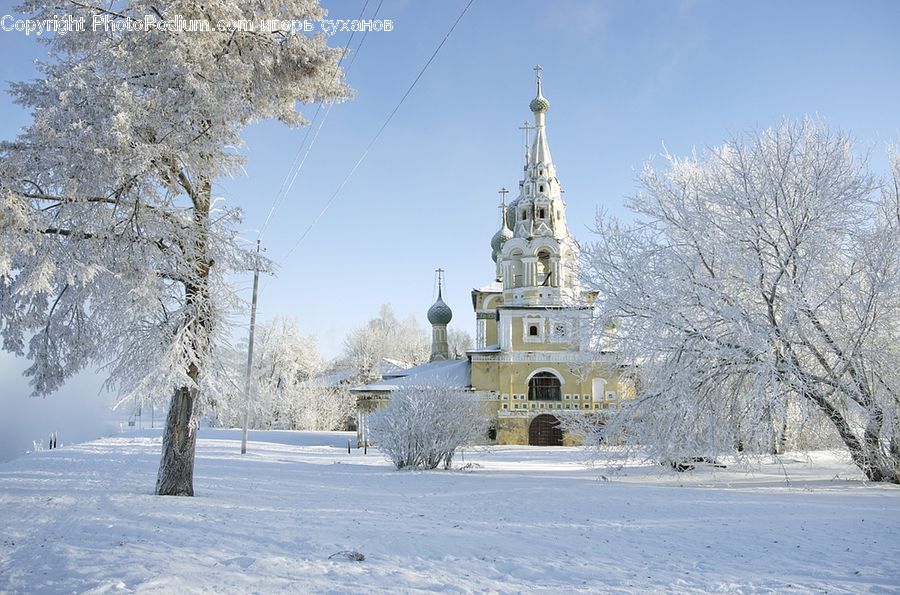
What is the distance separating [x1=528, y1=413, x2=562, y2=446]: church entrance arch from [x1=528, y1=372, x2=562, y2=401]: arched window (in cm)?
124

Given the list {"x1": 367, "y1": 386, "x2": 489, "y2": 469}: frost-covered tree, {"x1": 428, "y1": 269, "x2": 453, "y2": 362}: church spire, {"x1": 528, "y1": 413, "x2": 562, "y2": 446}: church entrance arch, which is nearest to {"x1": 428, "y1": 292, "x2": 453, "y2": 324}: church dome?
{"x1": 428, "y1": 269, "x2": 453, "y2": 362}: church spire

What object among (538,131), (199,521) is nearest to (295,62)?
(199,521)

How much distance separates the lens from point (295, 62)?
10.6 metres

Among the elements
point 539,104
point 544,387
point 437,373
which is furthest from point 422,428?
point 539,104

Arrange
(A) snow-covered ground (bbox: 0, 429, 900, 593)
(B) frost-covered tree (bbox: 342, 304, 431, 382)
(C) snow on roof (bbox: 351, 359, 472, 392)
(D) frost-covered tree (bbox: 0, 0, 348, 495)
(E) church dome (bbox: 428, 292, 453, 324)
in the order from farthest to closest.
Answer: (B) frost-covered tree (bbox: 342, 304, 431, 382)
(E) church dome (bbox: 428, 292, 453, 324)
(C) snow on roof (bbox: 351, 359, 472, 392)
(D) frost-covered tree (bbox: 0, 0, 348, 495)
(A) snow-covered ground (bbox: 0, 429, 900, 593)

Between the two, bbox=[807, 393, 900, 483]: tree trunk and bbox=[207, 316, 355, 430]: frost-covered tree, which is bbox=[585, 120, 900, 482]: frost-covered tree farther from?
bbox=[207, 316, 355, 430]: frost-covered tree

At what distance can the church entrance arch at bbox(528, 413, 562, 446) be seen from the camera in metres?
33.9

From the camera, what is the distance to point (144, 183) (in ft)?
29.8

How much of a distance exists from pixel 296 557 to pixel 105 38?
7652 millimetres

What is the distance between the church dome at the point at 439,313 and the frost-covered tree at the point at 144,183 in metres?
35.1

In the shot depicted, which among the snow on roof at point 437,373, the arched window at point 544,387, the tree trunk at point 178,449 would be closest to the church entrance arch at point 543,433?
the arched window at point 544,387

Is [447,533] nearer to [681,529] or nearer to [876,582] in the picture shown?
[681,529]

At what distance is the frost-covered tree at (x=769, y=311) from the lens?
1220cm

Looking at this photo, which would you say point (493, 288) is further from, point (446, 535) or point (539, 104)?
point (446, 535)
